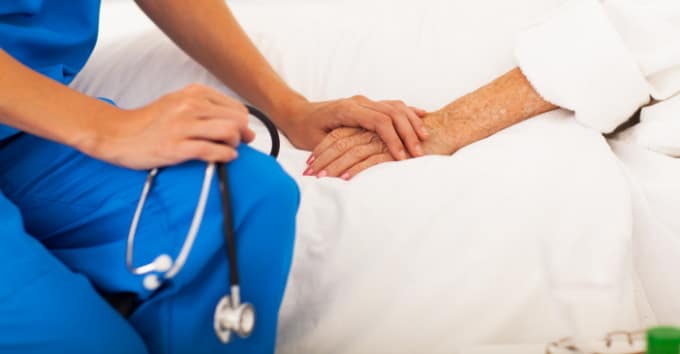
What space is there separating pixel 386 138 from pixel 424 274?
0.89 feet

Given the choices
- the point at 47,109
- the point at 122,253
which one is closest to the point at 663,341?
the point at 122,253

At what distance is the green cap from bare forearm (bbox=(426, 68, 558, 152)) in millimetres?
553

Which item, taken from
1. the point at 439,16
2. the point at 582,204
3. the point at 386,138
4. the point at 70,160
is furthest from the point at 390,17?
the point at 70,160

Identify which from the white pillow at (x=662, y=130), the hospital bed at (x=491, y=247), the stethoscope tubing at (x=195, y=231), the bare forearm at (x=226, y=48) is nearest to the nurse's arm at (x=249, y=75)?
the bare forearm at (x=226, y=48)

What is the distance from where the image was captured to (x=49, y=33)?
1005 millimetres

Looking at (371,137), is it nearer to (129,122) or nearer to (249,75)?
(249,75)

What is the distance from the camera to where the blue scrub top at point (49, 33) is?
0.95 m

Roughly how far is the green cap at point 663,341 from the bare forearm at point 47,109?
0.59 metres

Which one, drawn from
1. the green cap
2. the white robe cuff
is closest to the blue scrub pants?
the green cap

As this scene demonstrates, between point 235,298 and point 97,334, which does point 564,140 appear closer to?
point 235,298

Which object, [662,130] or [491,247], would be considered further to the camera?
[662,130]

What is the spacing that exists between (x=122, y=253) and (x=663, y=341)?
0.54 m

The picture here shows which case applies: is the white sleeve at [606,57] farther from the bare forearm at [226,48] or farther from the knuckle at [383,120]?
the bare forearm at [226,48]

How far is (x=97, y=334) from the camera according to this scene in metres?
0.73
